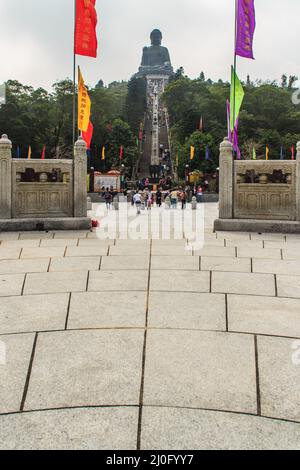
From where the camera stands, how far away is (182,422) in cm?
379

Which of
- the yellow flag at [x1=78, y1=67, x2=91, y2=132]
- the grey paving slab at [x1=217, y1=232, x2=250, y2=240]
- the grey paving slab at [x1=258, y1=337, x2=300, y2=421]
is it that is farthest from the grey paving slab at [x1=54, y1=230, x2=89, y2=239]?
the yellow flag at [x1=78, y1=67, x2=91, y2=132]

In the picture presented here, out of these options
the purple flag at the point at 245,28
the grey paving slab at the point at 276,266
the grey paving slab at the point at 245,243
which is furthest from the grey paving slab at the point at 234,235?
the purple flag at the point at 245,28

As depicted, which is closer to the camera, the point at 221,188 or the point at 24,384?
the point at 24,384

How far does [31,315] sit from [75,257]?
3.21m

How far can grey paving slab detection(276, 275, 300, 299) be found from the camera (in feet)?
23.0


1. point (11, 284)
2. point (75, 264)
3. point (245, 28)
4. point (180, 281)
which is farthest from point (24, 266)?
point (245, 28)

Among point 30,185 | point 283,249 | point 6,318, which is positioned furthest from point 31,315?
point 30,185

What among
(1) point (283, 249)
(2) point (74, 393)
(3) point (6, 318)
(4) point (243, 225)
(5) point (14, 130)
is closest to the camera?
(2) point (74, 393)

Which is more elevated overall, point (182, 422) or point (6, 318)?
point (6, 318)

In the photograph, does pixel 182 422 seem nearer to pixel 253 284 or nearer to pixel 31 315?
pixel 31 315

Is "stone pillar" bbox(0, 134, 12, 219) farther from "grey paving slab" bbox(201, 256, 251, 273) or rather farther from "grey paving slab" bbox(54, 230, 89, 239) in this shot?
"grey paving slab" bbox(201, 256, 251, 273)

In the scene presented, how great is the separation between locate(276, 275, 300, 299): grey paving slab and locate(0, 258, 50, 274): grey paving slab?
3906 mm

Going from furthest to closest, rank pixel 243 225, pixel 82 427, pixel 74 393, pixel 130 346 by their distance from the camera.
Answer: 1. pixel 243 225
2. pixel 130 346
3. pixel 74 393
4. pixel 82 427

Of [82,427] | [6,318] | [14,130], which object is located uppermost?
[14,130]
